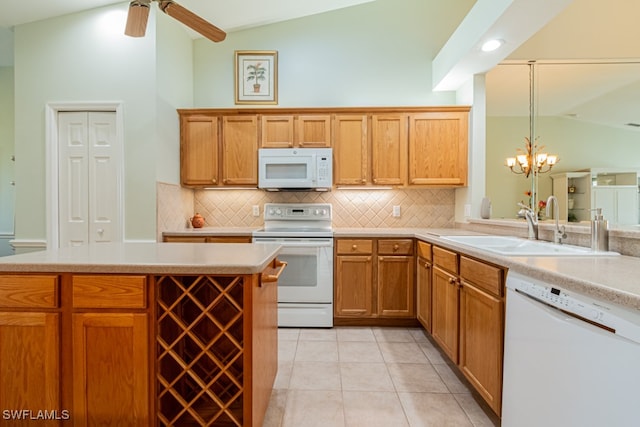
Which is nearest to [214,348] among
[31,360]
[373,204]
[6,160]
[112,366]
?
[112,366]

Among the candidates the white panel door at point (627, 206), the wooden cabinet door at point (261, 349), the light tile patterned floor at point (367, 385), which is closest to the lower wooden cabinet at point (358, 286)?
the light tile patterned floor at point (367, 385)

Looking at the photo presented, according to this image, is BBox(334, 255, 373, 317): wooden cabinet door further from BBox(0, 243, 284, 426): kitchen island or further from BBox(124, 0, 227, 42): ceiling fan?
BBox(124, 0, 227, 42): ceiling fan

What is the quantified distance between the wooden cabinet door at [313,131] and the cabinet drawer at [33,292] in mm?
2472

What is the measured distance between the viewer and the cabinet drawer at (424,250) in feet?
9.07

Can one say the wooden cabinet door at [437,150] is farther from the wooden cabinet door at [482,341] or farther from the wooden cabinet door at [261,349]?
the wooden cabinet door at [261,349]

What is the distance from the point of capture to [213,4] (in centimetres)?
320

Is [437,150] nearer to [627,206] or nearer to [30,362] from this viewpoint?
[627,206]

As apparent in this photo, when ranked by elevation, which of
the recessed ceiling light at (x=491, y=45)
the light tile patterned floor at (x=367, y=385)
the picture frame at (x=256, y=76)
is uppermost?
the picture frame at (x=256, y=76)

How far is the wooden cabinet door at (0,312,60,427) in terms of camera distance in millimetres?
1440

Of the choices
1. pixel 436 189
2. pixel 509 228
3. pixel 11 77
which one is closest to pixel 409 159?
pixel 436 189

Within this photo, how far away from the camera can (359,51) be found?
12.2 ft

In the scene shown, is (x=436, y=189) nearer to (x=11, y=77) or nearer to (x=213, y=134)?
(x=213, y=134)

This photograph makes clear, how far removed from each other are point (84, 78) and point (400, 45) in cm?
325

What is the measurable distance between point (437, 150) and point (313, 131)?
51.6 inches
